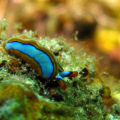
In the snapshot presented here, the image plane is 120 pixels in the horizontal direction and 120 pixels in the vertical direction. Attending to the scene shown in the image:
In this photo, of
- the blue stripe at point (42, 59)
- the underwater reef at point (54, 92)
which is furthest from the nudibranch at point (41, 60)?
the underwater reef at point (54, 92)

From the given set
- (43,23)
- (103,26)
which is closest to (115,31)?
(103,26)

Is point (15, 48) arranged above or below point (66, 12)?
below

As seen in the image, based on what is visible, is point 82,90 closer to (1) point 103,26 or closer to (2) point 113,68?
(2) point 113,68

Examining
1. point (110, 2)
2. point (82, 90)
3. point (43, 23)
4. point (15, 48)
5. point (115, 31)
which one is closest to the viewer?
point (15, 48)

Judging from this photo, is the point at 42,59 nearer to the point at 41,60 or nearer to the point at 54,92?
the point at 41,60

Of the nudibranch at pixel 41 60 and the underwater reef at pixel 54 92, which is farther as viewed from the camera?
the nudibranch at pixel 41 60

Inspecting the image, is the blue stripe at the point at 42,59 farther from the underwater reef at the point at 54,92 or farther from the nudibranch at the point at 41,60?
the underwater reef at the point at 54,92
